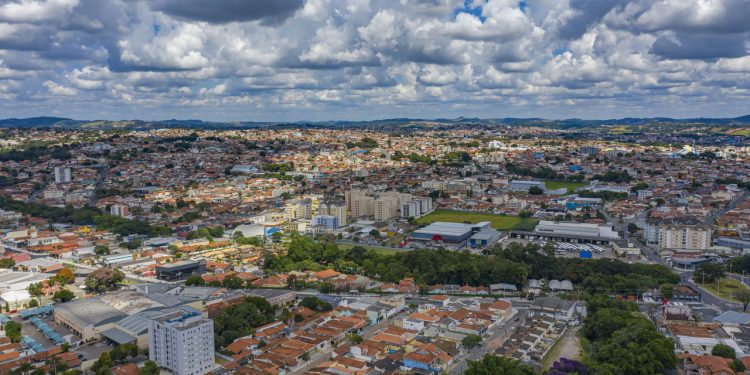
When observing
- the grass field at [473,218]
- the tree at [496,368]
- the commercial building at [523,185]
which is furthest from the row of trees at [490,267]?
the commercial building at [523,185]

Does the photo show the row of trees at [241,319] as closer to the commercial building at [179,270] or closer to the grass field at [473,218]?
the commercial building at [179,270]

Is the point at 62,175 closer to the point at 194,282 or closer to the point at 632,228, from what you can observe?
the point at 194,282

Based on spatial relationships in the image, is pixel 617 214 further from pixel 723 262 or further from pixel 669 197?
pixel 723 262

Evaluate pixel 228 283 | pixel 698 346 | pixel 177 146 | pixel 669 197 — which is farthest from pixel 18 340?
pixel 177 146

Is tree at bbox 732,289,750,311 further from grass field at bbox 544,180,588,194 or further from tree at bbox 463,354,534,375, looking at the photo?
grass field at bbox 544,180,588,194

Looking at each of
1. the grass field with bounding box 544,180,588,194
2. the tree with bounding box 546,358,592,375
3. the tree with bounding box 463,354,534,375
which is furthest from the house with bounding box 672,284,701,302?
the grass field with bounding box 544,180,588,194

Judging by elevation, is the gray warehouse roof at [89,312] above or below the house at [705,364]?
A: below
